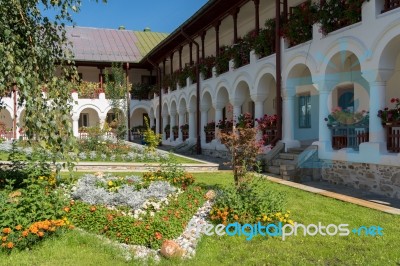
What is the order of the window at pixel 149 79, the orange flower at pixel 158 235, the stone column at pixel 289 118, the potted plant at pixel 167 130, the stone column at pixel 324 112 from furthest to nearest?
the window at pixel 149 79 → the potted plant at pixel 167 130 → the stone column at pixel 289 118 → the stone column at pixel 324 112 → the orange flower at pixel 158 235

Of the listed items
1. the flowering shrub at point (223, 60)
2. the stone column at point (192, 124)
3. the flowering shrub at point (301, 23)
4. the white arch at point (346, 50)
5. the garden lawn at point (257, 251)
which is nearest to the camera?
the garden lawn at point (257, 251)

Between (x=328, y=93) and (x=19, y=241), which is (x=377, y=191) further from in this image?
(x=19, y=241)

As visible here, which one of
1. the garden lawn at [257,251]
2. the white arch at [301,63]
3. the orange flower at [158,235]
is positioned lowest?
the garden lawn at [257,251]

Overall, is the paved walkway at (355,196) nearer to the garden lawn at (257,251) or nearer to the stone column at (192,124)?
the garden lawn at (257,251)

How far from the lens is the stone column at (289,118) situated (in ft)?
37.7

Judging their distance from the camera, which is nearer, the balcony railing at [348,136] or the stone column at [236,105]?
the balcony railing at [348,136]

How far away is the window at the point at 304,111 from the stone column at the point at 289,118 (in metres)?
2.53

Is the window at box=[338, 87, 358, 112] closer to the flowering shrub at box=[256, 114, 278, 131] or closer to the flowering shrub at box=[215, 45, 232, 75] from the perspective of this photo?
the flowering shrub at box=[256, 114, 278, 131]

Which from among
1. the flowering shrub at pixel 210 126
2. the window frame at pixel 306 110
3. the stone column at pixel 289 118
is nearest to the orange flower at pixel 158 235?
the stone column at pixel 289 118

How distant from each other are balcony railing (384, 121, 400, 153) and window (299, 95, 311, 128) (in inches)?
218

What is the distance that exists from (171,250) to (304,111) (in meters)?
10.7

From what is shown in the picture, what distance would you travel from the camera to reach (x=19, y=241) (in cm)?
455

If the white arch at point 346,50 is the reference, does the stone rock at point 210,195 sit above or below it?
below

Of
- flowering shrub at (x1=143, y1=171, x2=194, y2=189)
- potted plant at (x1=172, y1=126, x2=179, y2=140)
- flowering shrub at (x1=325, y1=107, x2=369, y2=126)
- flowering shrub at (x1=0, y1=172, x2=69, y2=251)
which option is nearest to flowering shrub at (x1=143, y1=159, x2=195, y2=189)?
flowering shrub at (x1=143, y1=171, x2=194, y2=189)
